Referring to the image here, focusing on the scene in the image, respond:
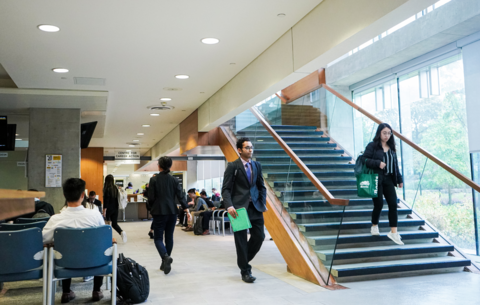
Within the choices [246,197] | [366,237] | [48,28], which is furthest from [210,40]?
[366,237]

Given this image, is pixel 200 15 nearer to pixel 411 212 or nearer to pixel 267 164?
pixel 267 164

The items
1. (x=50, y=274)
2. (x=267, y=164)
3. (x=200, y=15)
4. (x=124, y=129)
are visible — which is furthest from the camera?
(x=124, y=129)

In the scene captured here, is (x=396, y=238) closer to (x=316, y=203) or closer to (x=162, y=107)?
(x=316, y=203)

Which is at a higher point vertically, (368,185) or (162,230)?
(368,185)

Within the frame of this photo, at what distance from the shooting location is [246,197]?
504 cm

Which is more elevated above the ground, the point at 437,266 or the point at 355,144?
the point at 355,144

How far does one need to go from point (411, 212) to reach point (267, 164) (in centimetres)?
236

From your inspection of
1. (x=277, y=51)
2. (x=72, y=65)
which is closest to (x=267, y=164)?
(x=277, y=51)

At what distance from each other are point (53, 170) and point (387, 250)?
21.8 feet

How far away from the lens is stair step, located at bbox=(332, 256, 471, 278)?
16.3 feet

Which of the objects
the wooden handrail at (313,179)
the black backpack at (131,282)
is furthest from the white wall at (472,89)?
the black backpack at (131,282)

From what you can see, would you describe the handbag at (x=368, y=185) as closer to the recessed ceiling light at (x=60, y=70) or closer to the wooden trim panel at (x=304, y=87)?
the recessed ceiling light at (x=60, y=70)

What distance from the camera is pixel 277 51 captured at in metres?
5.75

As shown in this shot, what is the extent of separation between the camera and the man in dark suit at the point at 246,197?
5.01 metres
